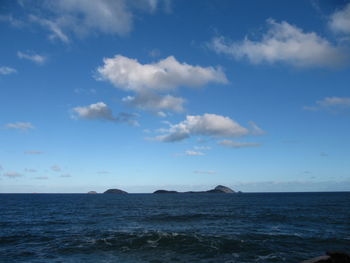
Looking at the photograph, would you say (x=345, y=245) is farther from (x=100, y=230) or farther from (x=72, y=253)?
(x=100, y=230)

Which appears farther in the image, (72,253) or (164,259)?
(72,253)

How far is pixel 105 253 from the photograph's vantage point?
29172 mm

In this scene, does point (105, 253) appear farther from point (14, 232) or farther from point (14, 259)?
point (14, 232)

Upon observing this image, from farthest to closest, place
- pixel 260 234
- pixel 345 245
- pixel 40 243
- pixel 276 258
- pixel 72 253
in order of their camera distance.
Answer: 1. pixel 260 234
2. pixel 40 243
3. pixel 345 245
4. pixel 72 253
5. pixel 276 258

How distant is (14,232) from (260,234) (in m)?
40.9

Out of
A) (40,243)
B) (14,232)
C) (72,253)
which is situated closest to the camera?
(72,253)

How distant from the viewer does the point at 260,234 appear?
3912 centimetres

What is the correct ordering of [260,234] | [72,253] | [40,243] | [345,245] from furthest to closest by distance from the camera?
[260,234]
[40,243]
[345,245]
[72,253]

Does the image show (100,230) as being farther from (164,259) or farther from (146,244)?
(164,259)

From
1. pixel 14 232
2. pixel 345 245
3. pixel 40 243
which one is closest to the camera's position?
pixel 345 245

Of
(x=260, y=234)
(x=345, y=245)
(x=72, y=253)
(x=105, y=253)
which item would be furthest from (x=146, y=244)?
(x=345, y=245)

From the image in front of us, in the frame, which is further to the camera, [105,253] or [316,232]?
[316,232]

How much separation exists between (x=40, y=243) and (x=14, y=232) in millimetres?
12842

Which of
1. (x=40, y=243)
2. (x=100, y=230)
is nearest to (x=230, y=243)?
(x=100, y=230)
